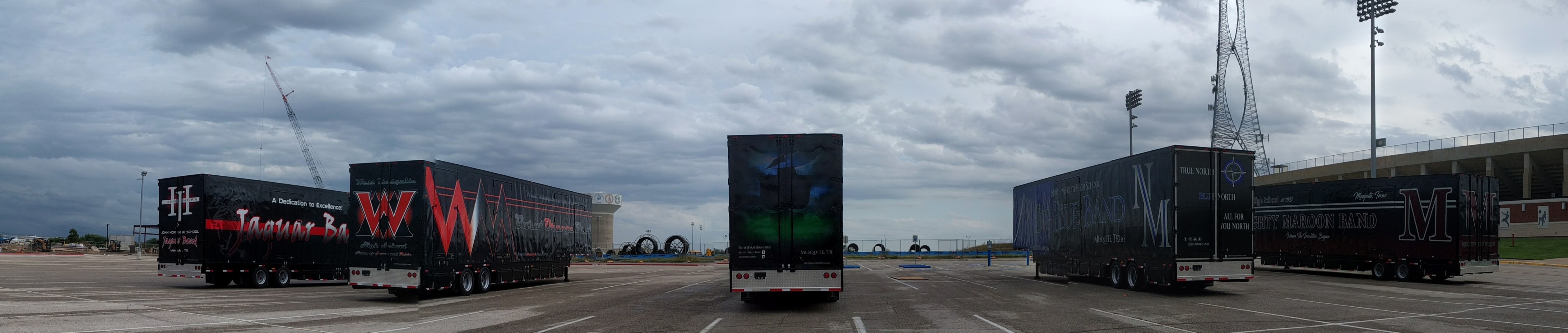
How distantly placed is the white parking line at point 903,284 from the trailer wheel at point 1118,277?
5.17 meters

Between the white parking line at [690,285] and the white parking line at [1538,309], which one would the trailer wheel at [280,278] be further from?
the white parking line at [1538,309]

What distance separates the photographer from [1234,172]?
832 inches

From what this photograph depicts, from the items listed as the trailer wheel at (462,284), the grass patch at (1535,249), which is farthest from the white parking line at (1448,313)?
the grass patch at (1535,249)

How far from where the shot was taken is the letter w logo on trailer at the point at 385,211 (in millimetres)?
19578

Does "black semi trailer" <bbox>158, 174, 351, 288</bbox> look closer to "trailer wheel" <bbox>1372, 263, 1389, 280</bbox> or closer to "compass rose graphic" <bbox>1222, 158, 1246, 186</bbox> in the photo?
"compass rose graphic" <bbox>1222, 158, 1246, 186</bbox>

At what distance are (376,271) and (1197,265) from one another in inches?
733

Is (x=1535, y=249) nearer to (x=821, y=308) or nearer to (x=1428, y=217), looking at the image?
(x=1428, y=217)

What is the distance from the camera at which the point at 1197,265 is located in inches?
809

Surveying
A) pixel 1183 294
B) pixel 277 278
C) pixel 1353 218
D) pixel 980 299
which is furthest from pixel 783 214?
pixel 1353 218

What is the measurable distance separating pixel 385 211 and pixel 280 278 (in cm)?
892

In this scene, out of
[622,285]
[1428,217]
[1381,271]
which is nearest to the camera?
[1428,217]

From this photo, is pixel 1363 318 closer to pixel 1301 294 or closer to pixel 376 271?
pixel 1301 294

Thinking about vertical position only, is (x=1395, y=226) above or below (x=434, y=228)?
below

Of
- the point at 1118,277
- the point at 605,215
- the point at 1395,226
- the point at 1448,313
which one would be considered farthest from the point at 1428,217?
the point at 605,215
